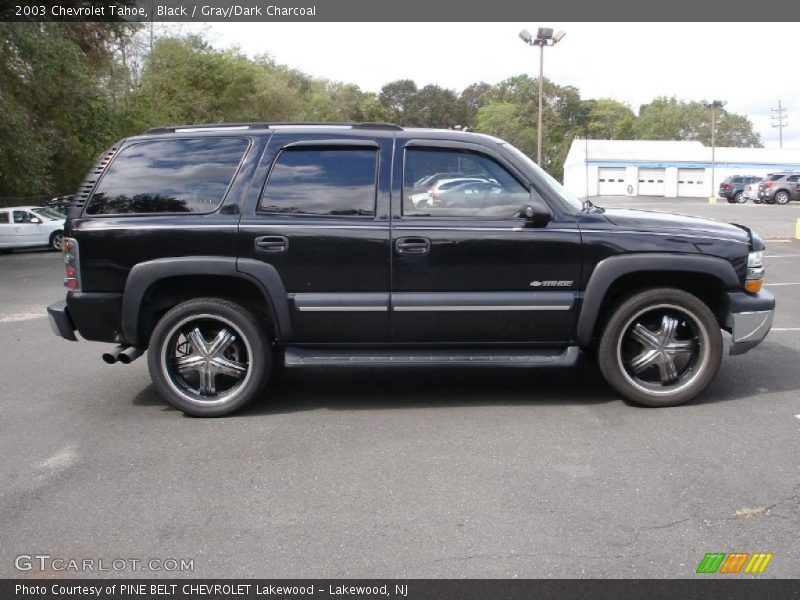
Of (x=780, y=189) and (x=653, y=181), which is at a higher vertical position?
(x=653, y=181)

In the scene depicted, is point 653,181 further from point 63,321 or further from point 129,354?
point 63,321

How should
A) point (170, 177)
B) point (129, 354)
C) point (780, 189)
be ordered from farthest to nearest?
point (780, 189)
point (129, 354)
point (170, 177)

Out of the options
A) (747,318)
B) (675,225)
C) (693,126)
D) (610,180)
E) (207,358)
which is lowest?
(207,358)

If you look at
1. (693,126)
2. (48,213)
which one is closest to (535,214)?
(48,213)

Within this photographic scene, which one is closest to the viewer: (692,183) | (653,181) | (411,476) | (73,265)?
(411,476)

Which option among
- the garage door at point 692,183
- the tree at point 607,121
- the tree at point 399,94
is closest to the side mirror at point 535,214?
the garage door at point 692,183

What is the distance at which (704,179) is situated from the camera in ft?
222

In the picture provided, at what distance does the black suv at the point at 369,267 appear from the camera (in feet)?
16.4

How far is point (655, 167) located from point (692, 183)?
4110 millimetres

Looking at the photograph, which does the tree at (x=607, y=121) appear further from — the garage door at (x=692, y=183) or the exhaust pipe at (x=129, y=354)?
the exhaust pipe at (x=129, y=354)

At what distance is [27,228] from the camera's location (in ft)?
70.0

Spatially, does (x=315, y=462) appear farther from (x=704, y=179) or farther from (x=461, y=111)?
(x=461, y=111)

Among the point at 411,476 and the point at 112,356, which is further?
the point at 112,356
